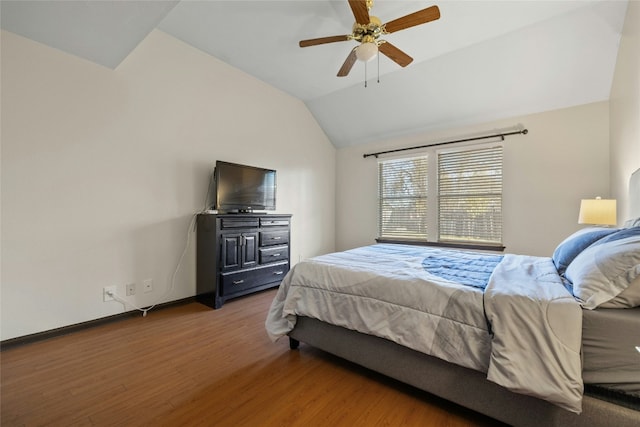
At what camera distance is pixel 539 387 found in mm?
1033

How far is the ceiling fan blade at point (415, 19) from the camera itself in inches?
78.2

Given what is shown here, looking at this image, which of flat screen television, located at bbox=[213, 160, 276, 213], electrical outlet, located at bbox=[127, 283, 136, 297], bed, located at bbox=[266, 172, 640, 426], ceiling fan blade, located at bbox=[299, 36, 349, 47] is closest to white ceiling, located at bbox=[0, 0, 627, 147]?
ceiling fan blade, located at bbox=[299, 36, 349, 47]

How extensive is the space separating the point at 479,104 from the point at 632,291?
3412 mm

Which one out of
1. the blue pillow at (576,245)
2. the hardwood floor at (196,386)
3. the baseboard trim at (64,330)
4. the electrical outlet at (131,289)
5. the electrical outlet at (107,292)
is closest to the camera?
the hardwood floor at (196,386)

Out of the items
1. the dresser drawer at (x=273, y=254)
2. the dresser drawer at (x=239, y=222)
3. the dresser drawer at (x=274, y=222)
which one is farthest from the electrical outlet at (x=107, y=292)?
the dresser drawer at (x=274, y=222)

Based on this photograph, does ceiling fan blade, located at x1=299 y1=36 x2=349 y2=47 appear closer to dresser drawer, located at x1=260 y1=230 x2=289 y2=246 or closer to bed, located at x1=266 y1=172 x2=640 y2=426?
bed, located at x1=266 y1=172 x2=640 y2=426

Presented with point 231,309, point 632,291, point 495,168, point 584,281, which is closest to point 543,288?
point 584,281

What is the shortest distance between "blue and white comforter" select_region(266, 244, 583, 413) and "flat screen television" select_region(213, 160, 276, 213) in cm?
162

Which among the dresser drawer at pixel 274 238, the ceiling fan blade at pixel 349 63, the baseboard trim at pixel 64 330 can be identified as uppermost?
the ceiling fan blade at pixel 349 63

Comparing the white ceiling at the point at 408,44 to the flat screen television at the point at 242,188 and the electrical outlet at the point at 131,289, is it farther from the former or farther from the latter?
the electrical outlet at the point at 131,289

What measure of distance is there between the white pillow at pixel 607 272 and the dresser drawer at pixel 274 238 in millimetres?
2922

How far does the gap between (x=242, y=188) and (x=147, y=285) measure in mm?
1477

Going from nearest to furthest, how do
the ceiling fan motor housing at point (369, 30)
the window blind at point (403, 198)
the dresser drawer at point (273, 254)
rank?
the ceiling fan motor housing at point (369, 30)
the dresser drawer at point (273, 254)
the window blind at point (403, 198)

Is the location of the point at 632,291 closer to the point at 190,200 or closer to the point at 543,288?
the point at 543,288
